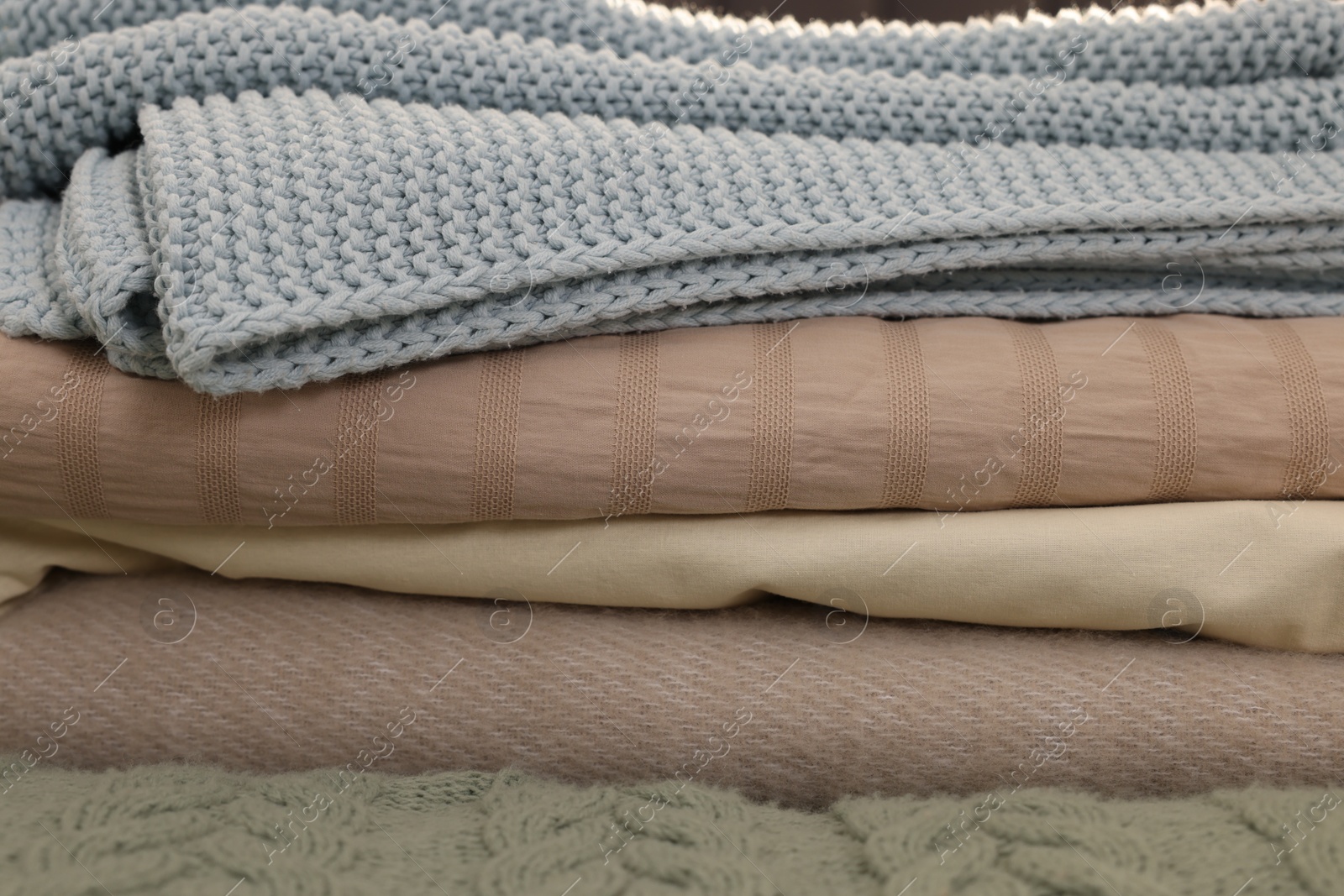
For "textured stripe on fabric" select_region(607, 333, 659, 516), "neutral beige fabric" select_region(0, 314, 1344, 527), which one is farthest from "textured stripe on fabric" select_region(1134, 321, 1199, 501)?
"textured stripe on fabric" select_region(607, 333, 659, 516)

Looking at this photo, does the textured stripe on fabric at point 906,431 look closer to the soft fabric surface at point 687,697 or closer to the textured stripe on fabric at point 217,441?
the soft fabric surface at point 687,697

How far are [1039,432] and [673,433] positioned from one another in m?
0.21

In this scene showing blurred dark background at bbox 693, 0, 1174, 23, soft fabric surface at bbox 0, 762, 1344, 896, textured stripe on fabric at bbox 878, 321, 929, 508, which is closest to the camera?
soft fabric surface at bbox 0, 762, 1344, 896

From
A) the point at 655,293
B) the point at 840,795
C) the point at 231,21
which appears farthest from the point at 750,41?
the point at 840,795

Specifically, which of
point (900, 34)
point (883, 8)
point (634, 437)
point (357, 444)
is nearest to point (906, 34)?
point (900, 34)

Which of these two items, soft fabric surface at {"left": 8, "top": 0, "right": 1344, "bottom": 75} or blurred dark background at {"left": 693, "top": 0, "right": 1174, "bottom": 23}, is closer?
soft fabric surface at {"left": 8, "top": 0, "right": 1344, "bottom": 75}

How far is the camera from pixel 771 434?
18.6 inches

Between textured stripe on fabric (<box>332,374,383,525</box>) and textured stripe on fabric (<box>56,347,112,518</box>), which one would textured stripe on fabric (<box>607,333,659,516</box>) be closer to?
textured stripe on fabric (<box>332,374,383,525</box>)

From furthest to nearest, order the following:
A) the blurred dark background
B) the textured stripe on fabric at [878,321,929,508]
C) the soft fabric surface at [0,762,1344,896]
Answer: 1. the blurred dark background
2. the textured stripe on fabric at [878,321,929,508]
3. the soft fabric surface at [0,762,1344,896]

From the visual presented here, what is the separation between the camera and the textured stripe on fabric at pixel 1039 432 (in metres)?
0.48

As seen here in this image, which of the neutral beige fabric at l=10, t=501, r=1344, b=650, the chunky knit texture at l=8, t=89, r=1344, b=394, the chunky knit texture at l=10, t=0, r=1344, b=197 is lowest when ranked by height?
the neutral beige fabric at l=10, t=501, r=1344, b=650

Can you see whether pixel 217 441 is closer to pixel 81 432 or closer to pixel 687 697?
pixel 81 432

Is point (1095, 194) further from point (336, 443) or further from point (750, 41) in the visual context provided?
point (336, 443)

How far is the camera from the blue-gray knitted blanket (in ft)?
1.48
